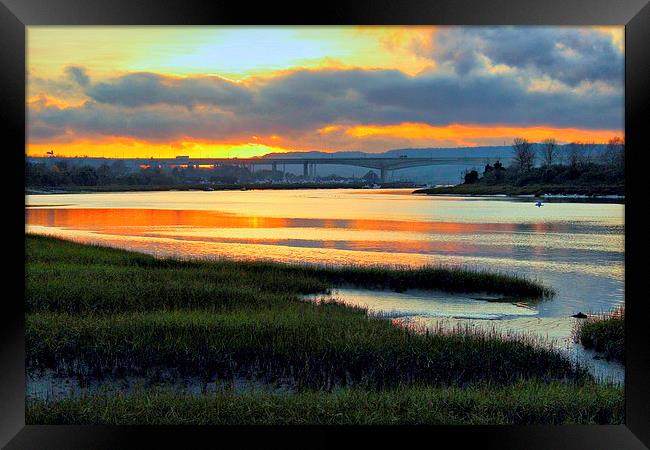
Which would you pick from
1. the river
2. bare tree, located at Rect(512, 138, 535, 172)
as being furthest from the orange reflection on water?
bare tree, located at Rect(512, 138, 535, 172)

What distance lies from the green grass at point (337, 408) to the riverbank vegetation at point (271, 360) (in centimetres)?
2

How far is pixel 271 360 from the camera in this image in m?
9.77

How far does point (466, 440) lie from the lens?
5832 millimetres

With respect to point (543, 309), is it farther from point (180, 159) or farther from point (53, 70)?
point (53, 70)

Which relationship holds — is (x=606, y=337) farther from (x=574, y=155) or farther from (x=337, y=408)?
(x=574, y=155)

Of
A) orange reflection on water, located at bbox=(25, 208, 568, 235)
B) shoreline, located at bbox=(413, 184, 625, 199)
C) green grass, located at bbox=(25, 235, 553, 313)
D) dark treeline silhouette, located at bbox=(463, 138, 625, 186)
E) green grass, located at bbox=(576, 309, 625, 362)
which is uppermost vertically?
dark treeline silhouette, located at bbox=(463, 138, 625, 186)

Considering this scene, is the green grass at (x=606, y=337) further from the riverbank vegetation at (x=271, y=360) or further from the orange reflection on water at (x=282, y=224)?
the orange reflection on water at (x=282, y=224)

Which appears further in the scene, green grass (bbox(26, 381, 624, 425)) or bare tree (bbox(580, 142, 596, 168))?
bare tree (bbox(580, 142, 596, 168))

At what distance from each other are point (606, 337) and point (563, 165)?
53.9 m

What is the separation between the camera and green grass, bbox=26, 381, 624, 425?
23.1 feet

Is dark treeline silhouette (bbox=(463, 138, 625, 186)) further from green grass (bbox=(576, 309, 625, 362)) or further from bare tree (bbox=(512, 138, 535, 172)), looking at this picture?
green grass (bbox=(576, 309, 625, 362))

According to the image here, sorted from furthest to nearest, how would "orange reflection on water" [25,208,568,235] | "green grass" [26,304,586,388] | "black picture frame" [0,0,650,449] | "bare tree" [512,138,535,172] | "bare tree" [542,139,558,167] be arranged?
1. "bare tree" [542,139,558,167]
2. "bare tree" [512,138,535,172]
3. "orange reflection on water" [25,208,568,235]
4. "green grass" [26,304,586,388]
5. "black picture frame" [0,0,650,449]

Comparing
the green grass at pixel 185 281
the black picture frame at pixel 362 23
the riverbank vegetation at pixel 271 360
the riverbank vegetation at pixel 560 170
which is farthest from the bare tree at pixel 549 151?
the black picture frame at pixel 362 23

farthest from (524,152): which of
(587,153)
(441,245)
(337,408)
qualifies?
(337,408)
